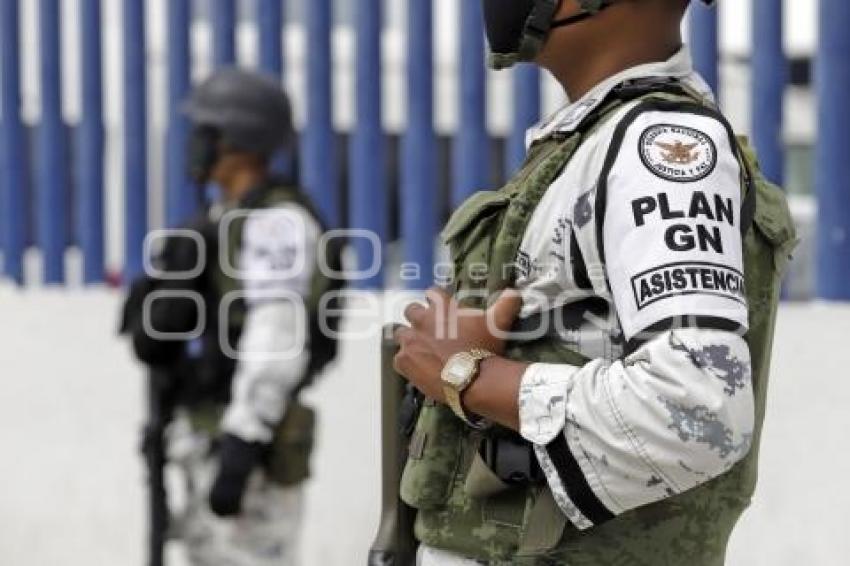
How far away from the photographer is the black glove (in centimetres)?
360

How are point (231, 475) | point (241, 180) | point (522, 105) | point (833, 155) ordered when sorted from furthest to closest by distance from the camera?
point (522, 105) < point (833, 155) < point (241, 180) < point (231, 475)

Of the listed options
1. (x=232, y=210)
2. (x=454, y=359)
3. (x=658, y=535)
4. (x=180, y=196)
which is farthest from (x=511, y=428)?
(x=180, y=196)

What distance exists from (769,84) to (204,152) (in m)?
1.40

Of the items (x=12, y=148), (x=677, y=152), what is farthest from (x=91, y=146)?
(x=677, y=152)

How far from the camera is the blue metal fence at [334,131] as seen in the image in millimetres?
4176

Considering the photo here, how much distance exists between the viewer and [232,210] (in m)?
3.75

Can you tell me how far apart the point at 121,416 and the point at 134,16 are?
1.21 m

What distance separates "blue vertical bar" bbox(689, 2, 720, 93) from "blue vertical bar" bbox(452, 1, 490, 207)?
1.99ft

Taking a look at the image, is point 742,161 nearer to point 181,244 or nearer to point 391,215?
point 181,244

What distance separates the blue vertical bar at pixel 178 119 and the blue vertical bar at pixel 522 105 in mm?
1082

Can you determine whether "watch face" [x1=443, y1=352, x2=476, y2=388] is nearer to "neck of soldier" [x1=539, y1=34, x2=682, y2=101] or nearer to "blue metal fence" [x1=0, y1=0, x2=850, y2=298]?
"neck of soldier" [x1=539, y1=34, x2=682, y2=101]

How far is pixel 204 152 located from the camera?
12.7ft

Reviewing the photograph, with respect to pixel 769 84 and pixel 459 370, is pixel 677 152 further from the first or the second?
pixel 769 84

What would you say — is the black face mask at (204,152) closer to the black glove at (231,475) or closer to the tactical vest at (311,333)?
the tactical vest at (311,333)
